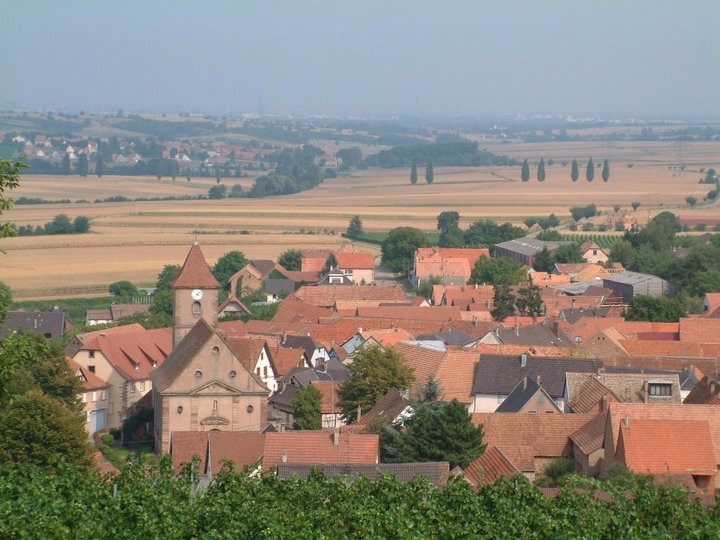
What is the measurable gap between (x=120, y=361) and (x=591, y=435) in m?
20.9

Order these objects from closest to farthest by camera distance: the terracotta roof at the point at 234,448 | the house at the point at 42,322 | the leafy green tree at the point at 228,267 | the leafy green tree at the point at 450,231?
the terracotta roof at the point at 234,448 < the house at the point at 42,322 < the leafy green tree at the point at 228,267 < the leafy green tree at the point at 450,231

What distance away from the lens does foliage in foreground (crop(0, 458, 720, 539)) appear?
17.8 metres

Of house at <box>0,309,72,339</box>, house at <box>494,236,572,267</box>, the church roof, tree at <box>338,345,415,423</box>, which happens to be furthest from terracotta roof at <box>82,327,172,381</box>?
house at <box>494,236,572,267</box>

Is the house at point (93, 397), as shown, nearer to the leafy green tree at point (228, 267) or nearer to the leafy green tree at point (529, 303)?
the leafy green tree at point (529, 303)

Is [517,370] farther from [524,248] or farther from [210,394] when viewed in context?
[524,248]

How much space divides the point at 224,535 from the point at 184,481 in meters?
2.60

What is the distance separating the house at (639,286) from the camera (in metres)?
72.1

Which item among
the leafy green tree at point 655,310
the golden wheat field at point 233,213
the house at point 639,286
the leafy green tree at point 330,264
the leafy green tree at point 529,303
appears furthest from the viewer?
the golden wheat field at point 233,213

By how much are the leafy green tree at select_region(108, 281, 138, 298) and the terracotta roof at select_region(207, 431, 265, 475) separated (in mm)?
47484

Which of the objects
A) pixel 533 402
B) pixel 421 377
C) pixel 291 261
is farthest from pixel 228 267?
pixel 533 402

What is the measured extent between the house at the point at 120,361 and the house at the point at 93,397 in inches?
7.6

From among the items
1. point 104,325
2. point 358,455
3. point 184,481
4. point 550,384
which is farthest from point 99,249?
point 184,481

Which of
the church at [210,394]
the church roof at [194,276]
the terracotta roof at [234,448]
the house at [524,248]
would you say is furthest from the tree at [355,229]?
the terracotta roof at [234,448]

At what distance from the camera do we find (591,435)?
32.6m
